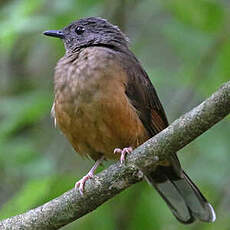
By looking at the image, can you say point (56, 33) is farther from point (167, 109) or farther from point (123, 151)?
point (123, 151)

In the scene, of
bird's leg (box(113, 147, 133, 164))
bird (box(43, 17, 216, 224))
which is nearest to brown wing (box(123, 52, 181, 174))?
bird (box(43, 17, 216, 224))

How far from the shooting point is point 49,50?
7.79 m

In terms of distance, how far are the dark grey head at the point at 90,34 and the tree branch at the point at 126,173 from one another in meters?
1.71

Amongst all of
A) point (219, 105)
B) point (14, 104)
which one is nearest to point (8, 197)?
point (14, 104)

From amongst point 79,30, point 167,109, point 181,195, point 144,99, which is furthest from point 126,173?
point 167,109

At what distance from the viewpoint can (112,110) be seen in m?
5.01

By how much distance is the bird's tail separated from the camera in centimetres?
579

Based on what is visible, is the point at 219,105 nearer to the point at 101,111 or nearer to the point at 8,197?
the point at 101,111

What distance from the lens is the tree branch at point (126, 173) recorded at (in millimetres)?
3895

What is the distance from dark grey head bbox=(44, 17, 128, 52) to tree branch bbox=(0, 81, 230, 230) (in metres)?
1.71

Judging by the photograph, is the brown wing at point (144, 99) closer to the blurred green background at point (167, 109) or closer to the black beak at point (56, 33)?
the blurred green background at point (167, 109)

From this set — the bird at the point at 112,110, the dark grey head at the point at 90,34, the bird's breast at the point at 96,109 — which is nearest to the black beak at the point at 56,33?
Answer: the dark grey head at the point at 90,34

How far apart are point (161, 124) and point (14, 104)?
1563 millimetres

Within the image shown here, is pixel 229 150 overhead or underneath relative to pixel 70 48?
underneath
